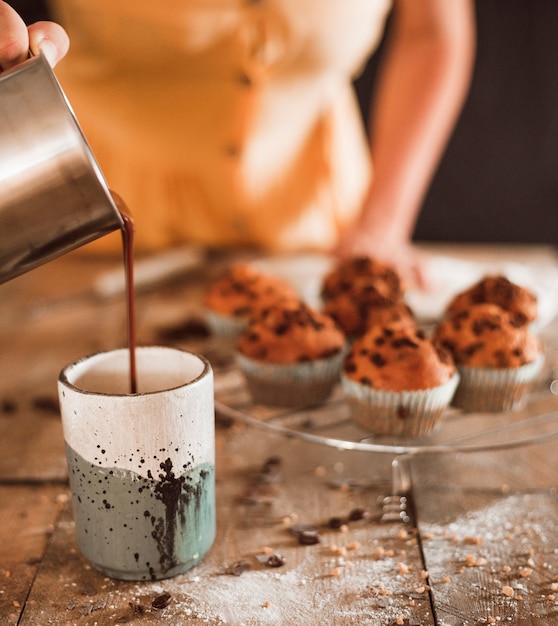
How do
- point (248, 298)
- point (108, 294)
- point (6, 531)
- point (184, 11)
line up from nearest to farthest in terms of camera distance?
point (6, 531), point (248, 298), point (184, 11), point (108, 294)

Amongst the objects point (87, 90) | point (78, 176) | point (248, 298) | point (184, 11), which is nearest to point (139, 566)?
point (78, 176)

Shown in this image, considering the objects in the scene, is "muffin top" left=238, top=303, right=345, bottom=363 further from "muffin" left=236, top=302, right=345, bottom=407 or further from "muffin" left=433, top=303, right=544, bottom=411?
"muffin" left=433, top=303, right=544, bottom=411

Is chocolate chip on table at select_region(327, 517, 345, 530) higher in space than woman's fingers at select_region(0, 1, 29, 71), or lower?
lower

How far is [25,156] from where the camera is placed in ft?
2.13

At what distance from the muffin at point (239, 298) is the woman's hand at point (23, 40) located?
690 millimetres

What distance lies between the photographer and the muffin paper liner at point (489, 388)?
43.7 inches

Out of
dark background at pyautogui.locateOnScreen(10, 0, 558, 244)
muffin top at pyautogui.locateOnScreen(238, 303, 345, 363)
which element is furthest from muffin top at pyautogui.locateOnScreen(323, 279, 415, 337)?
dark background at pyautogui.locateOnScreen(10, 0, 558, 244)

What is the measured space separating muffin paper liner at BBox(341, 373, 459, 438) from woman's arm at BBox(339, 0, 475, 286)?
0.73 metres

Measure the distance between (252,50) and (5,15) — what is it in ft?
3.40

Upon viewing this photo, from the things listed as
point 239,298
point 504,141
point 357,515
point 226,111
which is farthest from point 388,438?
point 504,141

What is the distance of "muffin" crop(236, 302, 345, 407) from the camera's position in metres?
1.17

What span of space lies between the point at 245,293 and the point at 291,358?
0.93ft

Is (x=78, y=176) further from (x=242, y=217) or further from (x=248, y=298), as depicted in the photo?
(x=242, y=217)

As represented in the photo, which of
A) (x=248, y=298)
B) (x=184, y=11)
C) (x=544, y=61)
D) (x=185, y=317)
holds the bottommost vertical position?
(x=185, y=317)
